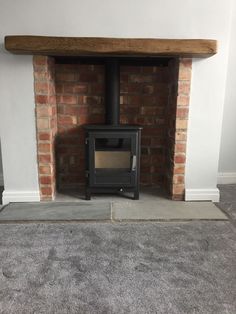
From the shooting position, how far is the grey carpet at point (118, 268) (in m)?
1.24

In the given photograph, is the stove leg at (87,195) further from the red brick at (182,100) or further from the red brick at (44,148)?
the red brick at (182,100)

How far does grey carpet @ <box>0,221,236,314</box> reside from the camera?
1.24 meters

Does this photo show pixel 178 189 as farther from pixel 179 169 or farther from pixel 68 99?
pixel 68 99

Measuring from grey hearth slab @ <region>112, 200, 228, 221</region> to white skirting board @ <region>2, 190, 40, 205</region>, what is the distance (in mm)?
699

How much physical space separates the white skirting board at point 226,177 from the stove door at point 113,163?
108cm

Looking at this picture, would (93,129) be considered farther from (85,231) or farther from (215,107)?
(215,107)

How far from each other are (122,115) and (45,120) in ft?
2.57

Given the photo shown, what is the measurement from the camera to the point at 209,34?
2141 mm

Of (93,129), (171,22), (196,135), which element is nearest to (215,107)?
(196,135)

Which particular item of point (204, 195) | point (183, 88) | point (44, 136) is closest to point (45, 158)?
point (44, 136)

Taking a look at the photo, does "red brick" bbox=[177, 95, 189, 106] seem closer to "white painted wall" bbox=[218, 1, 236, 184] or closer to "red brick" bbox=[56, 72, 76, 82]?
"white painted wall" bbox=[218, 1, 236, 184]

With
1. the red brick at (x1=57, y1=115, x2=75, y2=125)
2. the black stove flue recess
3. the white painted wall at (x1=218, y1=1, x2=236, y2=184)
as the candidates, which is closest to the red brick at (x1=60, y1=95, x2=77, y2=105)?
the red brick at (x1=57, y1=115, x2=75, y2=125)

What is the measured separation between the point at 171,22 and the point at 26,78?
1231mm

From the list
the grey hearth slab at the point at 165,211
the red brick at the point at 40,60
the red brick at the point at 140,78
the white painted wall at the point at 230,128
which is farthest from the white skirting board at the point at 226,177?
the red brick at the point at 40,60
